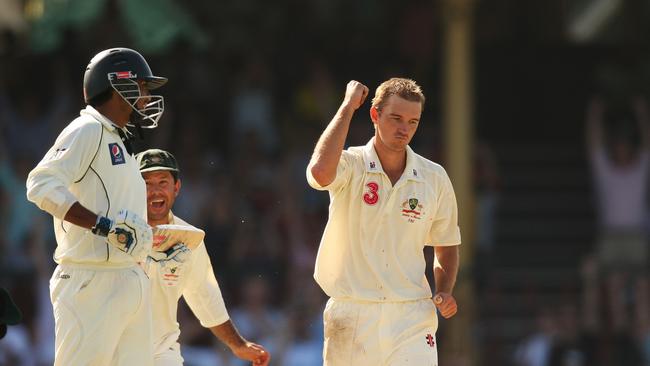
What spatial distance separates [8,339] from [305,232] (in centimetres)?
294

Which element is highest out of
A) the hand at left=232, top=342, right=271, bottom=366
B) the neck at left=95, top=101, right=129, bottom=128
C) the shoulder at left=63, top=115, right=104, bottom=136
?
the neck at left=95, top=101, right=129, bottom=128

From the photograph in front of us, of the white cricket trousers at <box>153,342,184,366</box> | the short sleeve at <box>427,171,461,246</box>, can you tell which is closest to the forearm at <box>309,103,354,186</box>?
the short sleeve at <box>427,171,461,246</box>

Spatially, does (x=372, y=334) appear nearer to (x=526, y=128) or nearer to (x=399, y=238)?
(x=399, y=238)

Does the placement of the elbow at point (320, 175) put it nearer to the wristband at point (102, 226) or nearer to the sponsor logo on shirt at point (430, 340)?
the sponsor logo on shirt at point (430, 340)

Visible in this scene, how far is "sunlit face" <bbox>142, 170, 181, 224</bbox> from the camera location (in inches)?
291

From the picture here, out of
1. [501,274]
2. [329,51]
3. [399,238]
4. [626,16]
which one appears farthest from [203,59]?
[399,238]

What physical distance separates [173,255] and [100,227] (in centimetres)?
91

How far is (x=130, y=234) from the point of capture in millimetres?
6285

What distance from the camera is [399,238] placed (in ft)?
23.6

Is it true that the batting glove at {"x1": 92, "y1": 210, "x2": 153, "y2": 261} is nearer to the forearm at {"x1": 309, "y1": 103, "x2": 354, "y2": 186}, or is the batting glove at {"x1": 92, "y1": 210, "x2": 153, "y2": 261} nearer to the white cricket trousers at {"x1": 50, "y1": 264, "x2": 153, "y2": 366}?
the white cricket trousers at {"x1": 50, "y1": 264, "x2": 153, "y2": 366}

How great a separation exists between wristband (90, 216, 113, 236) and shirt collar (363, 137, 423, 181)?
1.50 metres

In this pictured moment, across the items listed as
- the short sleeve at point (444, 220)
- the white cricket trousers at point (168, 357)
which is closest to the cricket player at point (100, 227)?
the white cricket trousers at point (168, 357)

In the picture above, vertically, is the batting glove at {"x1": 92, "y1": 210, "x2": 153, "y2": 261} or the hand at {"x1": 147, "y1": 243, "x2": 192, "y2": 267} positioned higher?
the batting glove at {"x1": 92, "y1": 210, "x2": 153, "y2": 261}

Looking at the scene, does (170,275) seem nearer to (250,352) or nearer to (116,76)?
(250,352)
